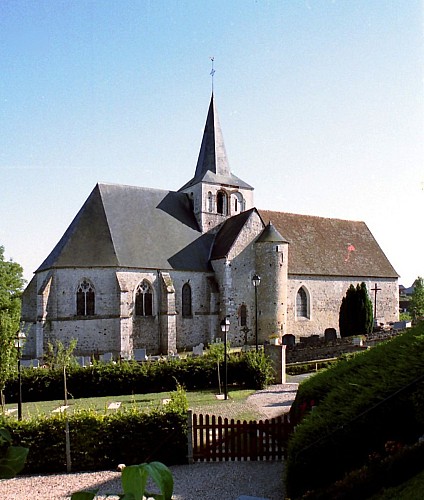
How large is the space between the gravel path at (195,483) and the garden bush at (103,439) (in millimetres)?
358

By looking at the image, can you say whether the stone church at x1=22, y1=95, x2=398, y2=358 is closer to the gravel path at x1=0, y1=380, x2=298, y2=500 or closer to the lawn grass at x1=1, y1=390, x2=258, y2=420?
the lawn grass at x1=1, y1=390, x2=258, y2=420

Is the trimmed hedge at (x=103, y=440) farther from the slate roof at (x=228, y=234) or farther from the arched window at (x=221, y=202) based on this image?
the arched window at (x=221, y=202)

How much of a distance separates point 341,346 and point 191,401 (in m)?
11.9

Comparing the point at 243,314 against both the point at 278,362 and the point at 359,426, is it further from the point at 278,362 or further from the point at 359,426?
the point at 359,426

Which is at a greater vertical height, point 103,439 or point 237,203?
point 237,203

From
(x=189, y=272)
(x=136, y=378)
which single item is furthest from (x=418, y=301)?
(x=136, y=378)

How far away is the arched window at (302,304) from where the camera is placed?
3634 centimetres

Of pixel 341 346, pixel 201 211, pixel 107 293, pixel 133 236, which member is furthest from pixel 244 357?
pixel 201 211

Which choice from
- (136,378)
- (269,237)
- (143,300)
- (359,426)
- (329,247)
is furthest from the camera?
(329,247)

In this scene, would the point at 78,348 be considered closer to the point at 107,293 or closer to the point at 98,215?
the point at 107,293

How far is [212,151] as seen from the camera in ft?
127

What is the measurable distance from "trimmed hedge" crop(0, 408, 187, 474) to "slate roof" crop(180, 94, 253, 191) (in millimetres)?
27342

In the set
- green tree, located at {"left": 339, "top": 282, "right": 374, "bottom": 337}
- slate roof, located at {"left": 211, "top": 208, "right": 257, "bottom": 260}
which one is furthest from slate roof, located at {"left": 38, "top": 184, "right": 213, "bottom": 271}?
green tree, located at {"left": 339, "top": 282, "right": 374, "bottom": 337}

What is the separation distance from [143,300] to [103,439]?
20762mm
